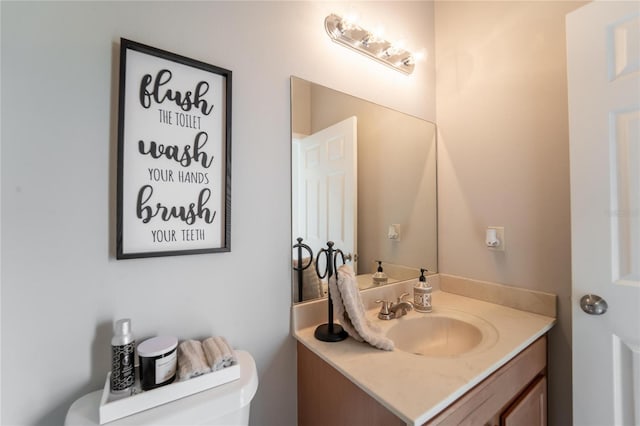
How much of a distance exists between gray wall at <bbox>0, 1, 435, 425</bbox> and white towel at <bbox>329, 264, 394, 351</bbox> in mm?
200

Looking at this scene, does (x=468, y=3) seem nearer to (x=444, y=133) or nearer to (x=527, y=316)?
(x=444, y=133)

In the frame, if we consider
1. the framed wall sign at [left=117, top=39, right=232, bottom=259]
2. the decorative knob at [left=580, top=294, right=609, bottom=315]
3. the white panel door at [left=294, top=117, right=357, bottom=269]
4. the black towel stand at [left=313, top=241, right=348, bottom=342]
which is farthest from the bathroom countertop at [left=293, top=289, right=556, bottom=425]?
the framed wall sign at [left=117, top=39, right=232, bottom=259]

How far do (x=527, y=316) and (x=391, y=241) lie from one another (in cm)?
61

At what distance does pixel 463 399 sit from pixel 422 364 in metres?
0.11

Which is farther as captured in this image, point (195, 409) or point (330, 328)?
point (330, 328)

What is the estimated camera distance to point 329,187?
110 centimetres

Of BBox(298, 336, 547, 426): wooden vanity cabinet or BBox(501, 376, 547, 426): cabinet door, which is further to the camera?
BBox(501, 376, 547, 426): cabinet door

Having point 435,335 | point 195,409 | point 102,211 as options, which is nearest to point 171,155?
point 102,211

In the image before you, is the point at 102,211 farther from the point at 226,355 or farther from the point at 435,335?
the point at 435,335

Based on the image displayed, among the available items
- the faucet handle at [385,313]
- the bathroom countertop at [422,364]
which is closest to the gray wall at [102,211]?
the bathroom countertop at [422,364]

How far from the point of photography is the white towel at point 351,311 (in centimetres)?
81

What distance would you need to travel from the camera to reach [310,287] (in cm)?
101

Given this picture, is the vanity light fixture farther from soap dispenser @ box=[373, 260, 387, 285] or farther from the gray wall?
soap dispenser @ box=[373, 260, 387, 285]

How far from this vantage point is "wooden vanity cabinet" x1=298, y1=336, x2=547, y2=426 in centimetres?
67
